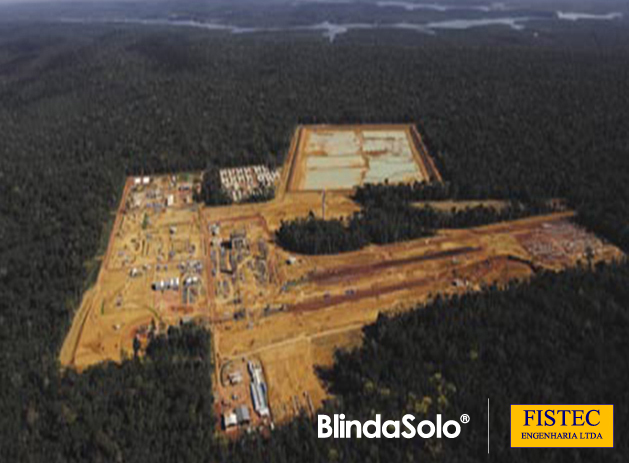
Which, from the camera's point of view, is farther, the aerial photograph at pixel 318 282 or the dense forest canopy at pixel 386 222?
the dense forest canopy at pixel 386 222

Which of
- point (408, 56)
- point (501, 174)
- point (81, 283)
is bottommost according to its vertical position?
point (81, 283)

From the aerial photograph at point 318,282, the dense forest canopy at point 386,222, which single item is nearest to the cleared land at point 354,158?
the aerial photograph at point 318,282

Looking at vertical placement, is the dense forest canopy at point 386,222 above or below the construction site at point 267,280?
above

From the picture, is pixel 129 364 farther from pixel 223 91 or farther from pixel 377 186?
pixel 223 91

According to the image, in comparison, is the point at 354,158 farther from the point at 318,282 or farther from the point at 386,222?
the point at 318,282

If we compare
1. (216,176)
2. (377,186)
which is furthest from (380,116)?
(216,176)

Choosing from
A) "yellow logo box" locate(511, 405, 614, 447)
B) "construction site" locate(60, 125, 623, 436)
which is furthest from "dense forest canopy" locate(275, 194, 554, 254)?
"yellow logo box" locate(511, 405, 614, 447)

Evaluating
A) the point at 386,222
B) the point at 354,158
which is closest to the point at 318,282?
the point at 386,222

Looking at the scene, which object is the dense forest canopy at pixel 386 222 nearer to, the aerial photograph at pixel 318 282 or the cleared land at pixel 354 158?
the aerial photograph at pixel 318 282
